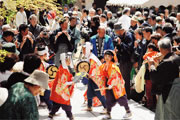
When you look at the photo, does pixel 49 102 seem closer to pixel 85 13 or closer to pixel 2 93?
pixel 2 93

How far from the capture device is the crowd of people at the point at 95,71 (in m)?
3.86

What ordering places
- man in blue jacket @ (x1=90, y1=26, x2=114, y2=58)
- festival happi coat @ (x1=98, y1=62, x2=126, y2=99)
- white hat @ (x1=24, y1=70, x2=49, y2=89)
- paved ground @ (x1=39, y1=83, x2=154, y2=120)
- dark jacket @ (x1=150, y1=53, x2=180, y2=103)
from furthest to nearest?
man in blue jacket @ (x1=90, y1=26, x2=114, y2=58)
paved ground @ (x1=39, y1=83, x2=154, y2=120)
festival happi coat @ (x1=98, y1=62, x2=126, y2=99)
dark jacket @ (x1=150, y1=53, x2=180, y2=103)
white hat @ (x1=24, y1=70, x2=49, y2=89)

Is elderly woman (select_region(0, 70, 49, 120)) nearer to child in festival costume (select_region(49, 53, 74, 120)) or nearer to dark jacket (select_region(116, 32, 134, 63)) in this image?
child in festival costume (select_region(49, 53, 74, 120))

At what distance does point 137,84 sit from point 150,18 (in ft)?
A: 11.7

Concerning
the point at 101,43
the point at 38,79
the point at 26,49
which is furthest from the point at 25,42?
the point at 38,79

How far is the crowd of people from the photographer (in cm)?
386

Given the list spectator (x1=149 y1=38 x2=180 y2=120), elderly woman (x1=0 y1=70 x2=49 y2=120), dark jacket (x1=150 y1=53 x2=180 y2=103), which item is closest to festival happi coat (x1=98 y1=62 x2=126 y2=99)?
spectator (x1=149 y1=38 x2=180 y2=120)

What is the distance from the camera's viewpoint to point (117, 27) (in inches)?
318

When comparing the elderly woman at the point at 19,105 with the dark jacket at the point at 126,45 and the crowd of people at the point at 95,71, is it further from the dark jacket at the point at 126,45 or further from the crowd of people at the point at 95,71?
the dark jacket at the point at 126,45

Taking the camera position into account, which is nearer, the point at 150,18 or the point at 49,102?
the point at 49,102

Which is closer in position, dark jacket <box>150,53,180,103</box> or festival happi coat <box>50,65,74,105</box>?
dark jacket <box>150,53,180,103</box>

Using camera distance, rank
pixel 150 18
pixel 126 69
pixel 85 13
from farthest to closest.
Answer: pixel 85 13
pixel 150 18
pixel 126 69

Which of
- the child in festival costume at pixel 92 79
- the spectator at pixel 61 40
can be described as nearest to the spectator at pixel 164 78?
the child in festival costume at pixel 92 79

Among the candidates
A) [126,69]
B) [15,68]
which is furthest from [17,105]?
[126,69]
